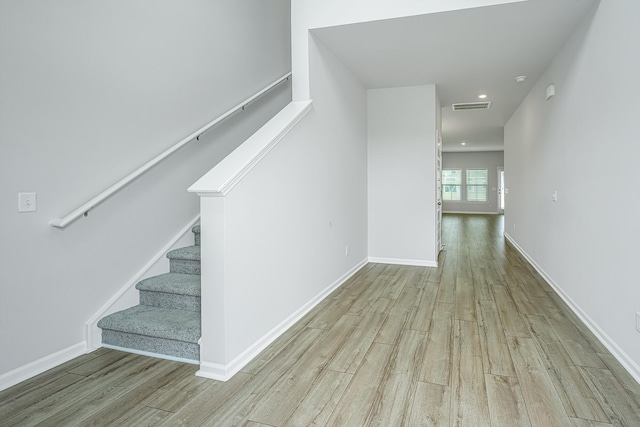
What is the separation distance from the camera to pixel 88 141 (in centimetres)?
247

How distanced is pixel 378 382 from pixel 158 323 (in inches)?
56.5

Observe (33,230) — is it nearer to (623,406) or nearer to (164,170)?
(164,170)

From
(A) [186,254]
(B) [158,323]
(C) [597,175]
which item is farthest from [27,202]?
(C) [597,175]

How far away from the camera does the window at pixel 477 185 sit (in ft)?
50.8

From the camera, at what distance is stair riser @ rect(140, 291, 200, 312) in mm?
2740

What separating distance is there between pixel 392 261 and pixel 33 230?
425cm

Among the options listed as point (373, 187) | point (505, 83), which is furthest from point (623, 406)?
point (505, 83)

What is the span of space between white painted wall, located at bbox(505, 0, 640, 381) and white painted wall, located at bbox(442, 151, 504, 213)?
11352mm

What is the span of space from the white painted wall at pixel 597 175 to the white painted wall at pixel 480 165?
37.2ft

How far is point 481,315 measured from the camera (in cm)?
324

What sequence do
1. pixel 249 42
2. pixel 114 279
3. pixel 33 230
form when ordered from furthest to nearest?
1. pixel 249 42
2. pixel 114 279
3. pixel 33 230

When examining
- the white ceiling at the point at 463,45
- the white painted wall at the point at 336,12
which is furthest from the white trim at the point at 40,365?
the white ceiling at the point at 463,45

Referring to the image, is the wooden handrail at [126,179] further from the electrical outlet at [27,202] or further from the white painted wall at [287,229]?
the white painted wall at [287,229]

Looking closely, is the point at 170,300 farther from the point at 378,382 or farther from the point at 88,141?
the point at 378,382
